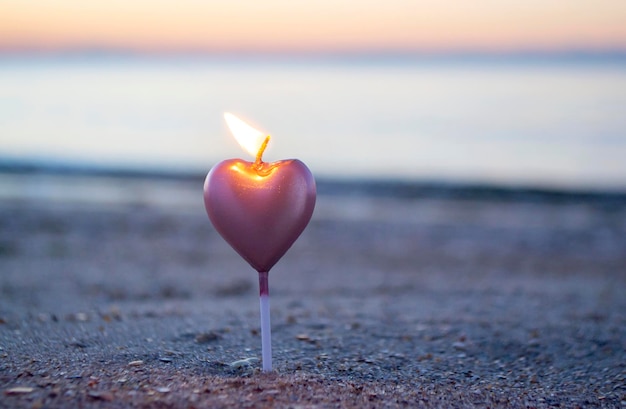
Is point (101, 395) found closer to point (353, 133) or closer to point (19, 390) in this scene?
point (19, 390)

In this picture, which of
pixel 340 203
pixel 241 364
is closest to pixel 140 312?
pixel 241 364

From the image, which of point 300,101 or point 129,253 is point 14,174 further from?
point 300,101

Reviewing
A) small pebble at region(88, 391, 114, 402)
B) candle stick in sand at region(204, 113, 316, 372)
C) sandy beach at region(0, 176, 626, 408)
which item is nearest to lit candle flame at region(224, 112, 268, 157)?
candle stick in sand at region(204, 113, 316, 372)

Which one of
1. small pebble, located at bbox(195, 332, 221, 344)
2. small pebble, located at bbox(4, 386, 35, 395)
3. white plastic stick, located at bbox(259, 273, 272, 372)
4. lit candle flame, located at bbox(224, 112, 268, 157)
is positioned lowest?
small pebble, located at bbox(195, 332, 221, 344)

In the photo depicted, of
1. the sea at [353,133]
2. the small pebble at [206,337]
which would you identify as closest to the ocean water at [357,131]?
the sea at [353,133]

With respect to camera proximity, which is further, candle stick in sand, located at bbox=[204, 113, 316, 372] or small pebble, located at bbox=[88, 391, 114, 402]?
candle stick in sand, located at bbox=[204, 113, 316, 372]

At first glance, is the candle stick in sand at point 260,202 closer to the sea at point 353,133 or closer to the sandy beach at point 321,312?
the sandy beach at point 321,312

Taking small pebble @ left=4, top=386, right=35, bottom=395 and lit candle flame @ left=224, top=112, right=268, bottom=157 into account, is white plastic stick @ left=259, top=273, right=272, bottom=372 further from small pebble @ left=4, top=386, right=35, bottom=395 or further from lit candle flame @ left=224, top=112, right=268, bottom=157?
small pebble @ left=4, top=386, right=35, bottom=395
